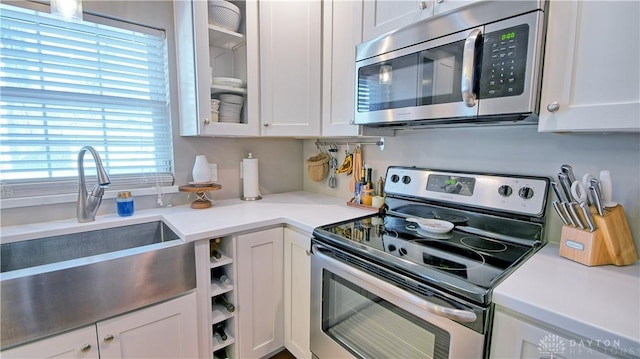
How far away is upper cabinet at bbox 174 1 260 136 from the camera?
1.53 m

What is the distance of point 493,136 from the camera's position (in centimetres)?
129

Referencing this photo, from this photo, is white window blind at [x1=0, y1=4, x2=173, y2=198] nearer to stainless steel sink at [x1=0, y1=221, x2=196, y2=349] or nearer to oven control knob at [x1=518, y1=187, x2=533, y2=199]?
stainless steel sink at [x1=0, y1=221, x2=196, y2=349]

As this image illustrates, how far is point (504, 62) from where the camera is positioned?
3.11ft

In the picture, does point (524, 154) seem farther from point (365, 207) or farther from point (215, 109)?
point (215, 109)

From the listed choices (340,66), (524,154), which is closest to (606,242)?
(524,154)

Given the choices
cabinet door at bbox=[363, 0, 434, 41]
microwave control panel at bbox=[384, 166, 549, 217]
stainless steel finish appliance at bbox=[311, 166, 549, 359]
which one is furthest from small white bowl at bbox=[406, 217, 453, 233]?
cabinet door at bbox=[363, 0, 434, 41]

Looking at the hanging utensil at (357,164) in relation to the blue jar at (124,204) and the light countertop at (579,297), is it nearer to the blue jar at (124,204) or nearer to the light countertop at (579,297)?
the light countertop at (579,297)

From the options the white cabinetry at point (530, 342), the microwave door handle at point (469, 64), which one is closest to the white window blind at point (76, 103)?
the microwave door handle at point (469, 64)

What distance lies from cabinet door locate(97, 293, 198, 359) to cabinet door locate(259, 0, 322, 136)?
1001mm

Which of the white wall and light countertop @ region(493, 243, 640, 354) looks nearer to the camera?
light countertop @ region(493, 243, 640, 354)

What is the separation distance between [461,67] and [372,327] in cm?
103

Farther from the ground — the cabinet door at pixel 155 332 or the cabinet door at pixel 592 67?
the cabinet door at pixel 592 67

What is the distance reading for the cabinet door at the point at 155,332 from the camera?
110 centimetres

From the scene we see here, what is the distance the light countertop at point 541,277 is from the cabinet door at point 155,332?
0.31 m
